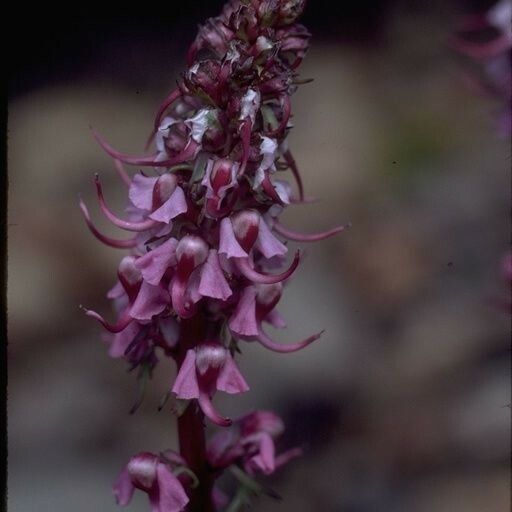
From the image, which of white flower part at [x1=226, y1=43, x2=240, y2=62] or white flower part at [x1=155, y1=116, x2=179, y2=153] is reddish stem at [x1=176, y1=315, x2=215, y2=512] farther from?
white flower part at [x1=226, y1=43, x2=240, y2=62]

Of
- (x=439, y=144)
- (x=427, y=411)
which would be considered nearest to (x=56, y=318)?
(x=427, y=411)

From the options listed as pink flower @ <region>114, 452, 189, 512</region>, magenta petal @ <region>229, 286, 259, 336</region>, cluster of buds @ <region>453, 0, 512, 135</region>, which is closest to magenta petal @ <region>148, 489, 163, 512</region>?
pink flower @ <region>114, 452, 189, 512</region>

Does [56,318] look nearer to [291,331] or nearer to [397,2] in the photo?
[291,331]

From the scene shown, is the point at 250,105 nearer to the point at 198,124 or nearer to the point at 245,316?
the point at 198,124

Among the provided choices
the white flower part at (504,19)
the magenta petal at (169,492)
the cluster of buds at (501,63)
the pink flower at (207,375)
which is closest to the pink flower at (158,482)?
the magenta petal at (169,492)

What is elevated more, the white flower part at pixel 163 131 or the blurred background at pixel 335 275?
the white flower part at pixel 163 131

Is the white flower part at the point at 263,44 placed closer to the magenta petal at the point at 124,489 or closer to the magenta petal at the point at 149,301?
the magenta petal at the point at 149,301

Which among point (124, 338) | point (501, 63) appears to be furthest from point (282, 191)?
point (501, 63)
